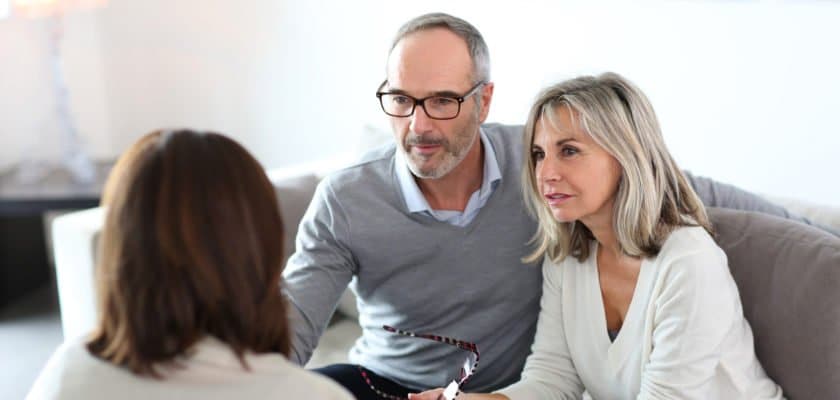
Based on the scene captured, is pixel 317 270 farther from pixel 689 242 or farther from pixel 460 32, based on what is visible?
pixel 689 242

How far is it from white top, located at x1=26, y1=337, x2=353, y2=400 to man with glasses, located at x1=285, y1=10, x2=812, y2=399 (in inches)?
28.3

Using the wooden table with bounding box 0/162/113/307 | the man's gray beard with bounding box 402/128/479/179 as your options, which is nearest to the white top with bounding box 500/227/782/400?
the man's gray beard with bounding box 402/128/479/179

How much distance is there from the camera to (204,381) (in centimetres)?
109

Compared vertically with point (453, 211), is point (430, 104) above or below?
above

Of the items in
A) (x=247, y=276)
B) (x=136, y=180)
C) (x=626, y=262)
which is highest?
(x=136, y=180)

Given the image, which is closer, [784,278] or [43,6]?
[784,278]

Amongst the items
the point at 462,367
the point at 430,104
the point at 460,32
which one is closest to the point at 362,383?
the point at 462,367

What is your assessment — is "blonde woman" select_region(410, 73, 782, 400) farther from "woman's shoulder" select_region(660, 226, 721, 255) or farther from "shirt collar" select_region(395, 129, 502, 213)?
"shirt collar" select_region(395, 129, 502, 213)

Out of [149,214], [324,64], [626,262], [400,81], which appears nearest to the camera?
[149,214]

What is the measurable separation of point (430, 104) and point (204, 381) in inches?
35.9

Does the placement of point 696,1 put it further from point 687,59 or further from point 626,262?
point 626,262

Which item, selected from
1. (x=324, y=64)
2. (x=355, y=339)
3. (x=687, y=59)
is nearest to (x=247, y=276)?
(x=355, y=339)

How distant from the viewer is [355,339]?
7.83 ft

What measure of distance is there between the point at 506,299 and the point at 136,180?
990 millimetres
